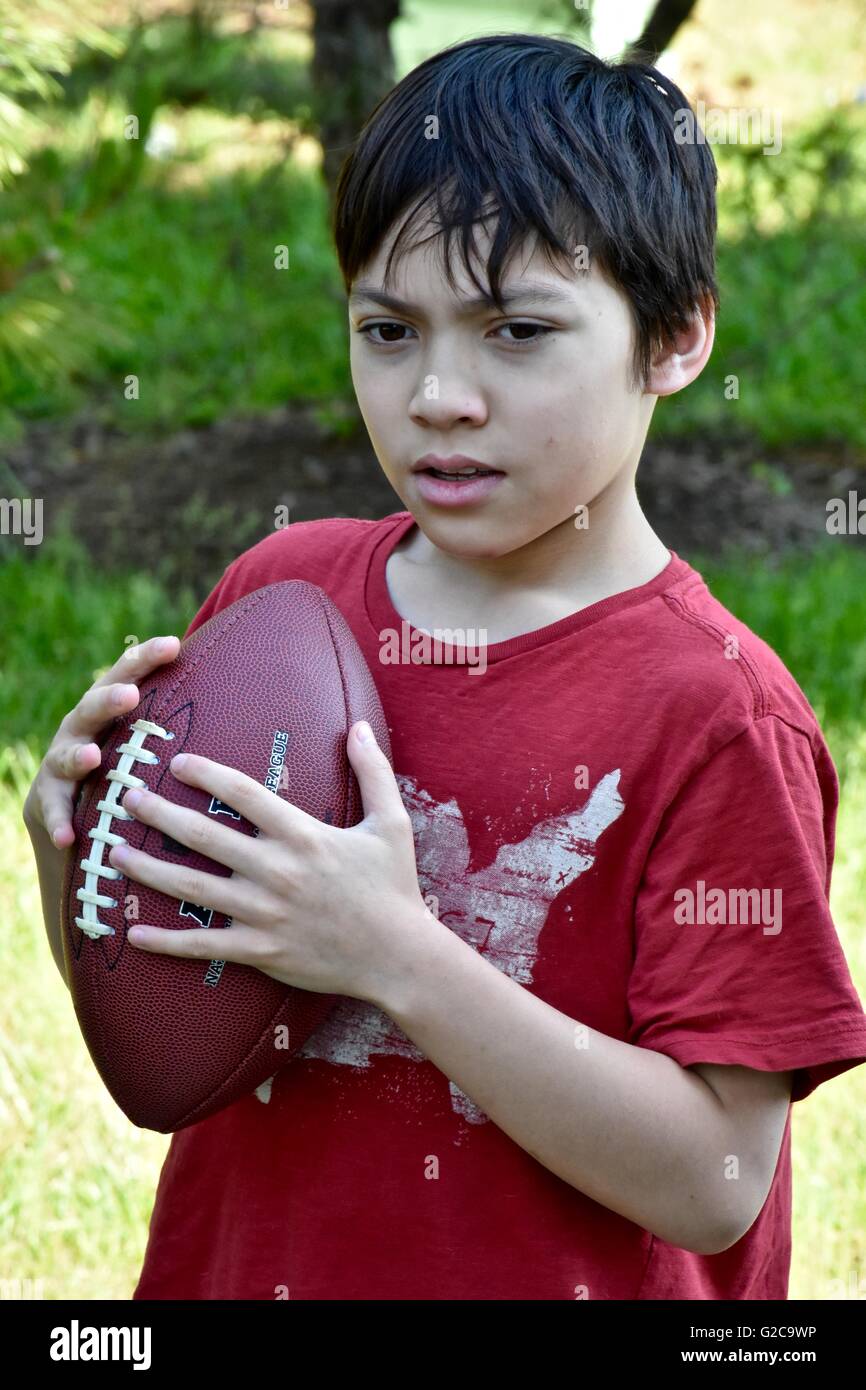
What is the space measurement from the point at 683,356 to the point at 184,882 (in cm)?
77

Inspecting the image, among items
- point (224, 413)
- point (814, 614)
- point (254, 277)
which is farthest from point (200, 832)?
point (224, 413)

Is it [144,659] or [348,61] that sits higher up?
[348,61]

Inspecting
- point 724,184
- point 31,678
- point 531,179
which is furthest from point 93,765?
→ point 724,184

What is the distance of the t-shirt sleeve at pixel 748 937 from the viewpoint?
144 cm

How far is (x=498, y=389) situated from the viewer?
1506 millimetres

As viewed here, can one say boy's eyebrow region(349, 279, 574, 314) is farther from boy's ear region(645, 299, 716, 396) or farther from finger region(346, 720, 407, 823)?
finger region(346, 720, 407, 823)

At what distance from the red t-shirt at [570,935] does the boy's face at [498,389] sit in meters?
0.14

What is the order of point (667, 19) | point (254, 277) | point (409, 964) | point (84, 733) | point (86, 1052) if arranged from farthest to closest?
point (254, 277), point (667, 19), point (86, 1052), point (84, 733), point (409, 964)

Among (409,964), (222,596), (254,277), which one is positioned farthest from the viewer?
(254,277)

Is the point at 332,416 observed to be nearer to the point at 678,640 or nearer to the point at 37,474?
the point at 37,474

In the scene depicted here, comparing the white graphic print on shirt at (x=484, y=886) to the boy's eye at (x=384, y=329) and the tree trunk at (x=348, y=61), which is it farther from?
the tree trunk at (x=348, y=61)

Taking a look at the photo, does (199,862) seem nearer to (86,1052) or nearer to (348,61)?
(86,1052)

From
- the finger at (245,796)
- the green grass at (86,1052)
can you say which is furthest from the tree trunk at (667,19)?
the finger at (245,796)

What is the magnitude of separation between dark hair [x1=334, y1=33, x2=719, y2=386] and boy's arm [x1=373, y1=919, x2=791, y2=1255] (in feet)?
2.10
